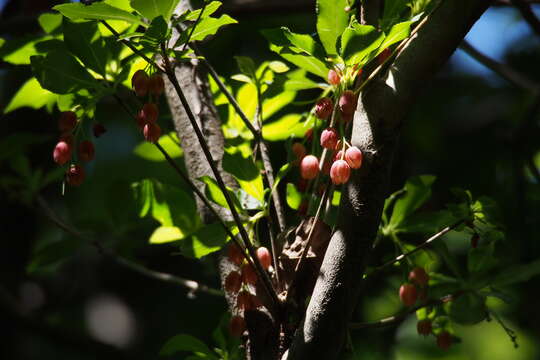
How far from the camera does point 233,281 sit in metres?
0.97

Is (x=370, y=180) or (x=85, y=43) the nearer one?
(x=370, y=180)

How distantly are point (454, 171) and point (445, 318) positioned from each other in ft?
5.01

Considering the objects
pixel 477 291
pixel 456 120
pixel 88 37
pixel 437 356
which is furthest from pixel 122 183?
pixel 456 120

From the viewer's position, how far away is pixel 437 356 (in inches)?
92.5

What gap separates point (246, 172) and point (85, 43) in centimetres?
31

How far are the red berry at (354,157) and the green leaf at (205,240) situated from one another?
247mm

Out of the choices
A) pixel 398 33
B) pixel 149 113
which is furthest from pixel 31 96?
pixel 398 33

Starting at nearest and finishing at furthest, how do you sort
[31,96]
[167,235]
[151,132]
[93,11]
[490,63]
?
[93,11] → [151,132] → [31,96] → [167,235] → [490,63]

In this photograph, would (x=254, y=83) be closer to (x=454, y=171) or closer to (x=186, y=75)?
(x=186, y=75)

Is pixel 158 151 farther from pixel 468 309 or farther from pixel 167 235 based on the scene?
pixel 468 309

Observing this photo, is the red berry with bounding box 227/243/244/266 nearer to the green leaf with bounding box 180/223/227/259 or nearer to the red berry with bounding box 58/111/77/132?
the green leaf with bounding box 180/223/227/259

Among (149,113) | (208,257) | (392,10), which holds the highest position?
(392,10)

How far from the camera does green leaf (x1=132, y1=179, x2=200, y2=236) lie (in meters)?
1.16

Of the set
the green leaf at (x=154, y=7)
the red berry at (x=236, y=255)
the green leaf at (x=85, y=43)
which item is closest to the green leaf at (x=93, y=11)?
the green leaf at (x=154, y=7)
